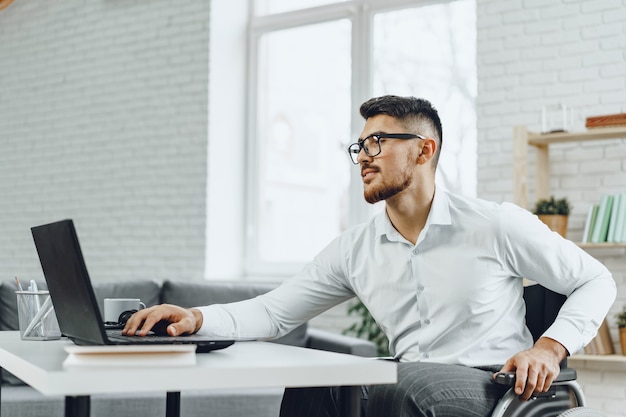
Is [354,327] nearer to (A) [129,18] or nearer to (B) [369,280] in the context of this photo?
(B) [369,280]

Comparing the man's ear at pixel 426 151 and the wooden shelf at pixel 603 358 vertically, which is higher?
the man's ear at pixel 426 151

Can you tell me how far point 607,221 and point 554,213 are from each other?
24 cm

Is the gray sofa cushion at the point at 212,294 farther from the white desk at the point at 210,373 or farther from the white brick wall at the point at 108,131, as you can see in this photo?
the white desk at the point at 210,373

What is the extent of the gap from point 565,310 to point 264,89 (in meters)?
3.72

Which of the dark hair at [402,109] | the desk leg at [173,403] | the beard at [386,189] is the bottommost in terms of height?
the desk leg at [173,403]

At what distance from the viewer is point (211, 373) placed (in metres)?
1.17

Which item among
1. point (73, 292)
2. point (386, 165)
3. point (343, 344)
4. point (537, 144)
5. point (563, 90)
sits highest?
point (563, 90)

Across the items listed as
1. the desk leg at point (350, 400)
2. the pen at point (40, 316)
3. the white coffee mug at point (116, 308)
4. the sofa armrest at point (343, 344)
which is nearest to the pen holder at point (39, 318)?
the pen at point (40, 316)

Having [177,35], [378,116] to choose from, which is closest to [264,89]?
[177,35]

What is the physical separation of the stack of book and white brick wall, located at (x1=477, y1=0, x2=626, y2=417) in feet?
0.60

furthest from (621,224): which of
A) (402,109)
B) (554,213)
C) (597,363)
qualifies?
(402,109)

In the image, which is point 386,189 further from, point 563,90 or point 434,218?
point 563,90

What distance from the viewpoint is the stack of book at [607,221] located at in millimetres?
3627

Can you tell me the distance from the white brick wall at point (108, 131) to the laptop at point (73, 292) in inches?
141
